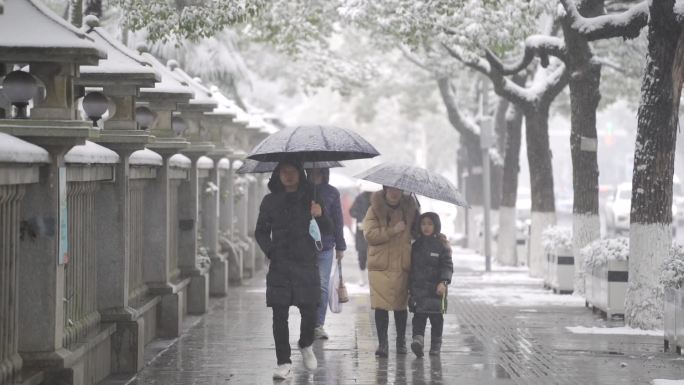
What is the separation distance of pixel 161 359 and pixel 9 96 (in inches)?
162

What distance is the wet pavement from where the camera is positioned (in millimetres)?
11336

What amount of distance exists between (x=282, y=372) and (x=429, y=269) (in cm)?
190

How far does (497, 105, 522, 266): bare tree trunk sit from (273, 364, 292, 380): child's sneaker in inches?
730

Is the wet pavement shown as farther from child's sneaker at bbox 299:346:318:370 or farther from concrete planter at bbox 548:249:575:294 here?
concrete planter at bbox 548:249:575:294

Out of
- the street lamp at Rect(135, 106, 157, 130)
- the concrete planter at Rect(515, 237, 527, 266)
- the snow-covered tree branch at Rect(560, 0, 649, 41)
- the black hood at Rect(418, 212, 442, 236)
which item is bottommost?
the concrete planter at Rect(515, 237, 527, 266)

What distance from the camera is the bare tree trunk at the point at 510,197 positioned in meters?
29.2

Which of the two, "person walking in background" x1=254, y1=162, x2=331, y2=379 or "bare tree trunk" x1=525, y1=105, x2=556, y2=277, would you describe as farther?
"bare tree trunk" x1=525, y1=105, x2=556, y2=277

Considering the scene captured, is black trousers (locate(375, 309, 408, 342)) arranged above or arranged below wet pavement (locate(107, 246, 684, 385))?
above

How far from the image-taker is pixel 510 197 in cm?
2920

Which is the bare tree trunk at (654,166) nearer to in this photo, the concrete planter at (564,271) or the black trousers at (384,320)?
the black trousers at (384,320)

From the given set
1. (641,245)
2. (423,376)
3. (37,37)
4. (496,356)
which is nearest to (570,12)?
(641,245)

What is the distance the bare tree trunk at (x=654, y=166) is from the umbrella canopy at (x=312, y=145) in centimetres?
407

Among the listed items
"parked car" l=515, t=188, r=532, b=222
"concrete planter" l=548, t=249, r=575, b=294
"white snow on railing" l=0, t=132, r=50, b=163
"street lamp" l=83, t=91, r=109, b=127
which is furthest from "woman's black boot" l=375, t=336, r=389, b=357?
"parked car" l=515, t=188, r=532, b=222

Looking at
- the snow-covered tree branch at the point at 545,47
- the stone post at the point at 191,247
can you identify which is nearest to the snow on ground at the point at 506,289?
the snow-covered tree branch at the point at 545,47
